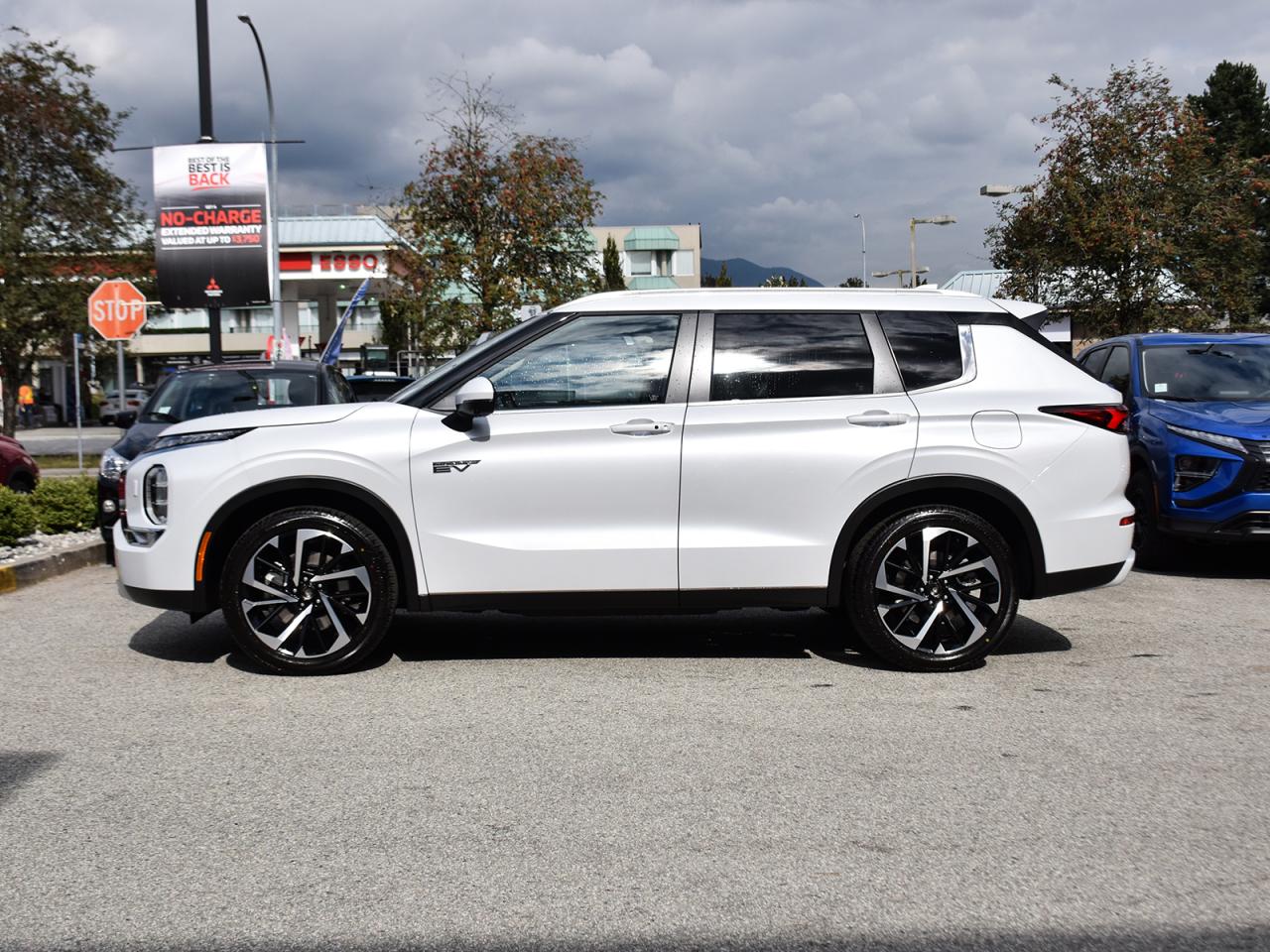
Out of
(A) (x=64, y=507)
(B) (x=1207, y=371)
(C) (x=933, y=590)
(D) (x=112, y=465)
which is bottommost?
(A) (x=64, y=507)

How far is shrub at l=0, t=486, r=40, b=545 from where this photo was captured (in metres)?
10.2

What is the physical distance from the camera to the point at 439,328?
25453 mm

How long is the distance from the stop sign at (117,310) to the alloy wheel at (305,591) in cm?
1357

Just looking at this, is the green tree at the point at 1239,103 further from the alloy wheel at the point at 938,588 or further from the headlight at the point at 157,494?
the headlight at the point at 157,494

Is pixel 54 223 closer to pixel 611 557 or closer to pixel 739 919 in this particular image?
pixel 611 557

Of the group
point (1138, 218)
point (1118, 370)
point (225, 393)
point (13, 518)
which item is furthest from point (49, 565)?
point (1138, 218)

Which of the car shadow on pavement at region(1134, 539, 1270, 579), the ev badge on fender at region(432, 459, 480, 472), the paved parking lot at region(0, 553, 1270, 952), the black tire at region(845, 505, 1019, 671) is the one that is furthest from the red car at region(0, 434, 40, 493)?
the car shadow on pavement at region(1134, 539, 1270, 579)

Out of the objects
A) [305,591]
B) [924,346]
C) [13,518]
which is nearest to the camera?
[305,591]

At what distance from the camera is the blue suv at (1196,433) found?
8.59 metres

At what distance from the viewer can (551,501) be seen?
5824 mm

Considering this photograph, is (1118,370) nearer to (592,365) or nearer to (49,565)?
(592,365)

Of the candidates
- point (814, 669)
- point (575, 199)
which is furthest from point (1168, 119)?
point (814, 669)

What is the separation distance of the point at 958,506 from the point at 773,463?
990 mm

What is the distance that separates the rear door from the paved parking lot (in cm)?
57
